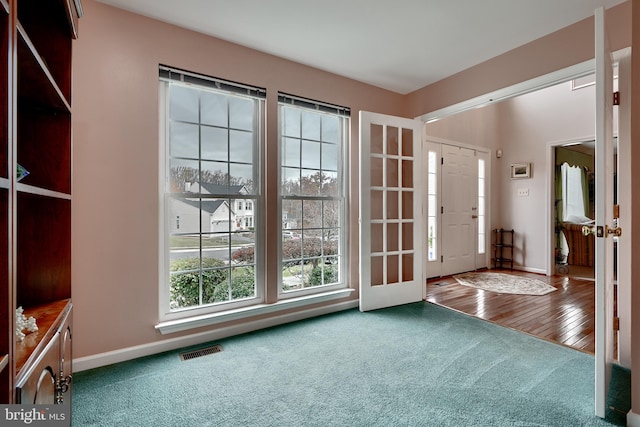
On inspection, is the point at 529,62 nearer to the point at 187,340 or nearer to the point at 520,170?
the point at 520,170

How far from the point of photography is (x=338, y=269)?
3.30 metres

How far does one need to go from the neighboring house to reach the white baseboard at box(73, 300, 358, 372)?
855 millimetres

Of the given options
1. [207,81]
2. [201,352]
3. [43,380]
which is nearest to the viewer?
[43,380]

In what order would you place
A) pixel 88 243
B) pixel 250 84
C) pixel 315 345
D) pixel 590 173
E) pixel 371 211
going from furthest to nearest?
pixel 590 173
pixel 371 211
pixel 250 84
pixel 315 345
pixel 88 243

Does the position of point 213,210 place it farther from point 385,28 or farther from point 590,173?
point 590,173

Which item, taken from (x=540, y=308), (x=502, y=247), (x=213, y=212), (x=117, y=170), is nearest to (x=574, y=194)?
(x=502, y=247)

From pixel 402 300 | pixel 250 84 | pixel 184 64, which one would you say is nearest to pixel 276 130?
pixel 250 84

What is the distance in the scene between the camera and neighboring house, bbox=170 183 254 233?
242 cm

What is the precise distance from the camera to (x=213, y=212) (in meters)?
2.55

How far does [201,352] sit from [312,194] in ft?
5.60

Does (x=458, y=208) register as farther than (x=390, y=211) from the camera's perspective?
Yes

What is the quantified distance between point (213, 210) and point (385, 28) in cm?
204
